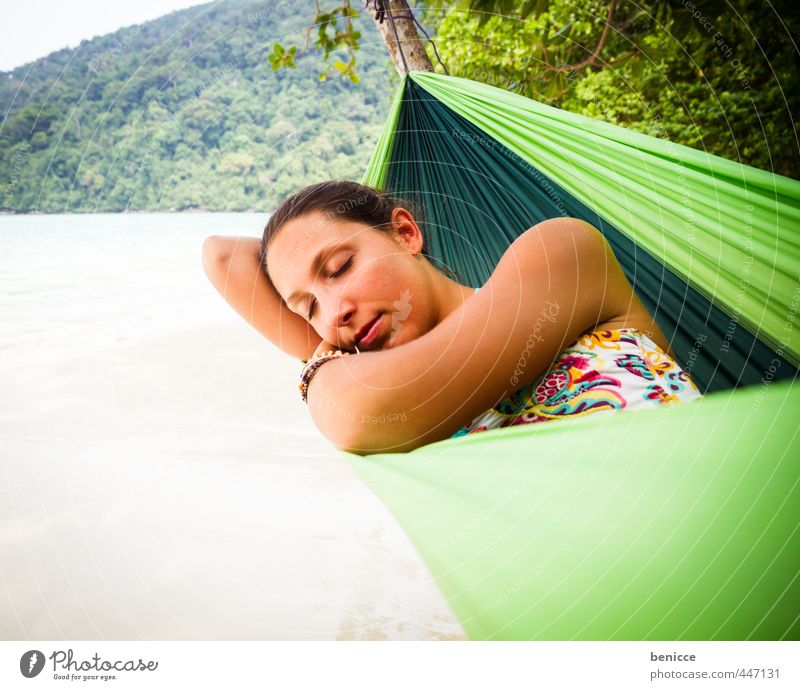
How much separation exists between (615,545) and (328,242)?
19.9 inches

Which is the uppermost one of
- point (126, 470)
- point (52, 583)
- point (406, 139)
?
point (406, 139)

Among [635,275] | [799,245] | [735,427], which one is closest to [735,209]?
[799,245]

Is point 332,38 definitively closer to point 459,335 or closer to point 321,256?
point 321,256

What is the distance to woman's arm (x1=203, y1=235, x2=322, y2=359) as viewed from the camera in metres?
1.02

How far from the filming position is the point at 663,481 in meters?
0.60

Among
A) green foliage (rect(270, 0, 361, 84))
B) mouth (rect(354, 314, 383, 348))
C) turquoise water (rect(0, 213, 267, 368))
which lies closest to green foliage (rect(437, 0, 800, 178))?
green foliage (rect(270, 0, 361, 84))

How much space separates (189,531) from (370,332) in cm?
81

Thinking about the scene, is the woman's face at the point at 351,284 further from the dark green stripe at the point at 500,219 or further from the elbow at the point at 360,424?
the dark green stripe at the point at 500,219

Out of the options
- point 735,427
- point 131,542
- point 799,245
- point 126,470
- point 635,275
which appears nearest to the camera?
point 735,427

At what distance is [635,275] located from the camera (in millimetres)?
1000

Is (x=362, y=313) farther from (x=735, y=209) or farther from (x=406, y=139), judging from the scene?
(x=406, y=139)

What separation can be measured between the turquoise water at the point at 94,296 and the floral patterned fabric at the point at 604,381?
1476mm

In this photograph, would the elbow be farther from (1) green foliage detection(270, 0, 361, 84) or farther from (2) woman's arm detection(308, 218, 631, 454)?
(1) green foliage detection(270, 0, 361, 84)

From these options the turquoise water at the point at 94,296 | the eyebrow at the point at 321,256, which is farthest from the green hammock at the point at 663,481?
the turquoise water at the point at 94,296
